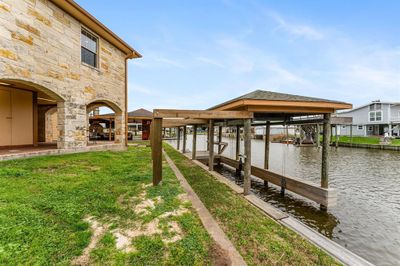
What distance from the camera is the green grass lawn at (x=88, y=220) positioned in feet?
8.46

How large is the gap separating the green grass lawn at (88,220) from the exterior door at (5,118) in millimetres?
5409

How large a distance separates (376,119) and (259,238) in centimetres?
4071

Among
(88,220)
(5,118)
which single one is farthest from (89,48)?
(88,220)

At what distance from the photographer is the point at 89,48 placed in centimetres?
1038

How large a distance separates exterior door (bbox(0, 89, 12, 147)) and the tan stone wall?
3151 millimetres

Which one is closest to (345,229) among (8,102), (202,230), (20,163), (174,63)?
(202,230)

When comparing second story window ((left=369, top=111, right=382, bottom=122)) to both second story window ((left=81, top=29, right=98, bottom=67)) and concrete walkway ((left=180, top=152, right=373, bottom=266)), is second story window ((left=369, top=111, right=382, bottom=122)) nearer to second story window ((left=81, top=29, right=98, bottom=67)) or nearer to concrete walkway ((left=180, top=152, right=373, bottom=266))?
concrete walkway ((left=180, top=152, right=373, bottom=266))

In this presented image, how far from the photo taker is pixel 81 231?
3135 mm

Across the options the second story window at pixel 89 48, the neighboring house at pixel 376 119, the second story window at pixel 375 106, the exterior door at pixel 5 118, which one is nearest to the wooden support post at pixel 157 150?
the second story window at pixel 89 48

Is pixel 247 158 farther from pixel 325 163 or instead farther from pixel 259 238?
pixel 259 238

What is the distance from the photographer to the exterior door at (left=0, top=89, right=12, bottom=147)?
923 cm

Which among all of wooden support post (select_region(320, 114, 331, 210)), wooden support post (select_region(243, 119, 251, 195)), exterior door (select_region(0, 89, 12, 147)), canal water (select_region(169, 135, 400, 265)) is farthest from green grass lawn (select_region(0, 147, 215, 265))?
exterior door (select_region(0, 89, 12, 147))

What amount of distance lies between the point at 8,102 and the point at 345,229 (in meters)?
15.2

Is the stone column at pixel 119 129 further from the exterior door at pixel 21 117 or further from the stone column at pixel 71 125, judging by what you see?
the exterior door at pixel 21 117
